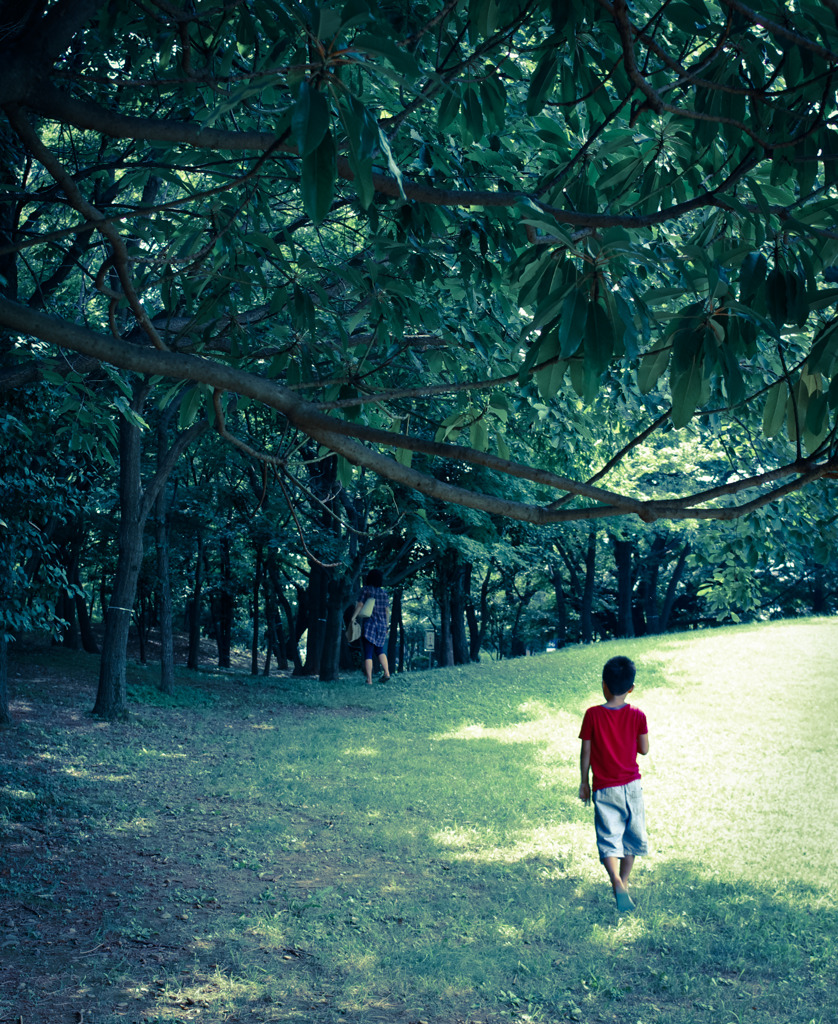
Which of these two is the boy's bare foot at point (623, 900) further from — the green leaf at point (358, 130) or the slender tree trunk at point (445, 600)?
the slender tree trunk at point (445, 600)

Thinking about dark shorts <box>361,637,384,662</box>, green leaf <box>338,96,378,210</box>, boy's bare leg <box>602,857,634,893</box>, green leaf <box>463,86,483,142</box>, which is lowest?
boy's bare leg <box>602,857,634,893</box>

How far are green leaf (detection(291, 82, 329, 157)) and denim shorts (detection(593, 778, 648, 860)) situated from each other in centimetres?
463

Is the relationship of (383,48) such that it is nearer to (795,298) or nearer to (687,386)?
(687,386)

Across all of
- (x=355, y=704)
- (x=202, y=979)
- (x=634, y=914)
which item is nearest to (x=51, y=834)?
(x=202, y=979)

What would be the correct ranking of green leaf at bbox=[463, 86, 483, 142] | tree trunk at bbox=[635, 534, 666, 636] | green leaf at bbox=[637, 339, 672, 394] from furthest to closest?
tree trunk at bbox=[635, 534, 666, 636] < green leaf at bbox=[463, 86, 483, 142] < green leaf at bbox=[637, 339, 672, 394]

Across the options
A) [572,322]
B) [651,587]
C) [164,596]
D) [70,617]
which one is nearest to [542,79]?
[572,322]

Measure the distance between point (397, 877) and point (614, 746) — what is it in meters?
1.79

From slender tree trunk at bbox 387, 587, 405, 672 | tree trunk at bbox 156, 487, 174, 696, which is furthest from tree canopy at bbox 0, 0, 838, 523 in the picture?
slender tree trunk at bbox 387, 587, 405, 672

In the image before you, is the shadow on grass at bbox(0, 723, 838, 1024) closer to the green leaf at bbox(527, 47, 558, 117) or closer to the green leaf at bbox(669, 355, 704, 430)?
the green leaf at bbox(669, 355, 704, 430)

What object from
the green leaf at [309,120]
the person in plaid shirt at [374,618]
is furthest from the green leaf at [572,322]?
the person in plaid shirt at [374,618]

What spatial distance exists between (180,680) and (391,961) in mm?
13051

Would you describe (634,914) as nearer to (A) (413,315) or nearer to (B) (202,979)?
(B) (202,979)

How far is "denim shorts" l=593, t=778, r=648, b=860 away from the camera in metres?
5.28

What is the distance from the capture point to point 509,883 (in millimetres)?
5746
